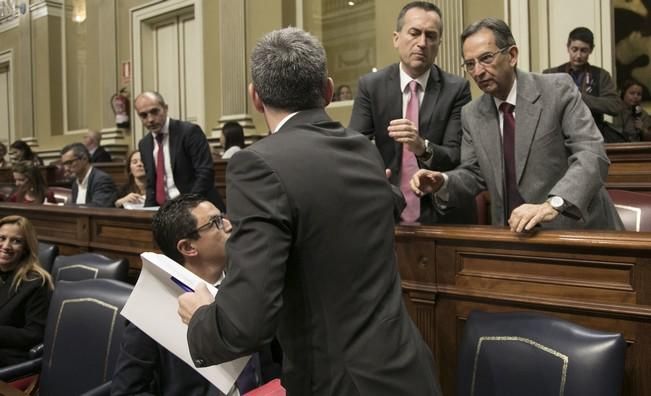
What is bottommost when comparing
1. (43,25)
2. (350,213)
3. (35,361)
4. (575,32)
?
(35,361)

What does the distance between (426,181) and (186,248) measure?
74 centimetres

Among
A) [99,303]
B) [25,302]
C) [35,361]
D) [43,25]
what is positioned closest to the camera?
[99,303]

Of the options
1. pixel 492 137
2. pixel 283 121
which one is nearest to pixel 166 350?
pixel 283 121

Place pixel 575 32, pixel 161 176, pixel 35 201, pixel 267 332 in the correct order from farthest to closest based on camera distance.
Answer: pixel 35 201, pixel 575 32, pixel 161 176, pixel 267 332

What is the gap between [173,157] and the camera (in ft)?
12.4

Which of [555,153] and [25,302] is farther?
[25,302]

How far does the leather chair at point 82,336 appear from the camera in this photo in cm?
218

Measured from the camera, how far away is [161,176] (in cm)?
382

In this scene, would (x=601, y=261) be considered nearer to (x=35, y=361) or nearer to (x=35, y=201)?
(x=35, y=361)

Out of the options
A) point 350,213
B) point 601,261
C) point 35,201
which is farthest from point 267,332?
point 35,201

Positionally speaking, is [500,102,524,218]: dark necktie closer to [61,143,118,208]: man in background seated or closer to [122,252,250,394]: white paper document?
[122,252,250,394]: white paper document

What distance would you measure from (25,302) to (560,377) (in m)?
2.27

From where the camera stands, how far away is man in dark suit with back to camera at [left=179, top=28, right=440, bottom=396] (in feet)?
3.75

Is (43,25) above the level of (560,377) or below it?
above
